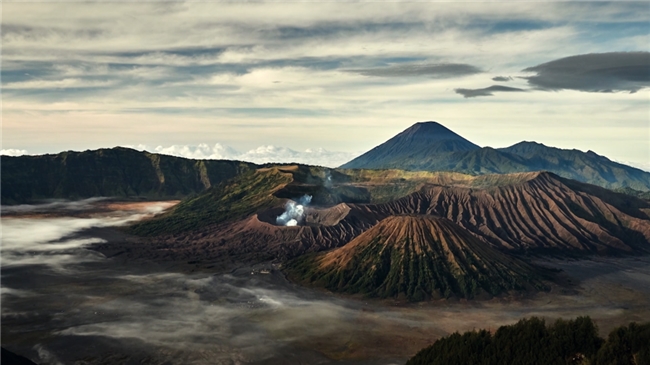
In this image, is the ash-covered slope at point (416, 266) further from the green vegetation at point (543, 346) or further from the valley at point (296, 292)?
→ the green vegetation at point (543, 346)

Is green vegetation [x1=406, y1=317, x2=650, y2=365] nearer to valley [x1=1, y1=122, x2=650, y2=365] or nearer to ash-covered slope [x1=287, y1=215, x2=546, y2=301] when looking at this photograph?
valley [x1=1, y1=122, x2=650, y2=365]

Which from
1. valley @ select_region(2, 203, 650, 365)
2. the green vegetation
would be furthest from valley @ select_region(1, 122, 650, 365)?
the green vegetation

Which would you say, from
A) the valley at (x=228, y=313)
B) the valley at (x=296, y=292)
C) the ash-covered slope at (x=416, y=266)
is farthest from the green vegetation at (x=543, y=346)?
the ash-covered slope at (x=416, y=266)

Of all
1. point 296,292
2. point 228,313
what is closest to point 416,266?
point 296,292

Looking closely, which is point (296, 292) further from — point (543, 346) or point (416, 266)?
point (543, 346)

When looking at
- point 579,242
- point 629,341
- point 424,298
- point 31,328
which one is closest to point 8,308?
point 31,328
